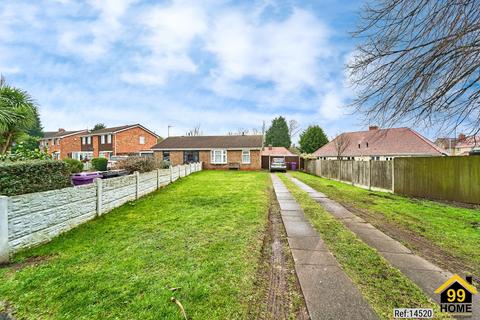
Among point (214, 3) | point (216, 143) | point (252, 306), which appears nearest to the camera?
point (252, 306)

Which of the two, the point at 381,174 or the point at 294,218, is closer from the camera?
the point at 294,218

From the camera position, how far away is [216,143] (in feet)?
84.7

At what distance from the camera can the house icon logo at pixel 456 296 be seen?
2.24 metres

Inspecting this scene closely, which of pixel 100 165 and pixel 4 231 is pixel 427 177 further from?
pixel 100 165

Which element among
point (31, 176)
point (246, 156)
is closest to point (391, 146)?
point (246, 156)

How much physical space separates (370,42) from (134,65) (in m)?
13.0

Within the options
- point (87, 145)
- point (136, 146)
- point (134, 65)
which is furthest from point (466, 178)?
point (87, 145)

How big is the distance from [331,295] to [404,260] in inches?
71.1

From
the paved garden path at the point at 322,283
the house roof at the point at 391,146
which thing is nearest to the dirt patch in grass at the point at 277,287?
the paved garden path at the point at 322,283

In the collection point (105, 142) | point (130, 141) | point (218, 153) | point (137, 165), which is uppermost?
point (130, 141)

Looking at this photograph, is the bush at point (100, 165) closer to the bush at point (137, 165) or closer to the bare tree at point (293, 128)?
the bush at point (137, 165)

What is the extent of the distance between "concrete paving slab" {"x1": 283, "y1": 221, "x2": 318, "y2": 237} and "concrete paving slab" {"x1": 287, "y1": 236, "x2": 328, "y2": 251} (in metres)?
0.22

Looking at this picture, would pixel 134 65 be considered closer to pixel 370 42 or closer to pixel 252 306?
pixel 370 42

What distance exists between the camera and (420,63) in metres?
3.98
